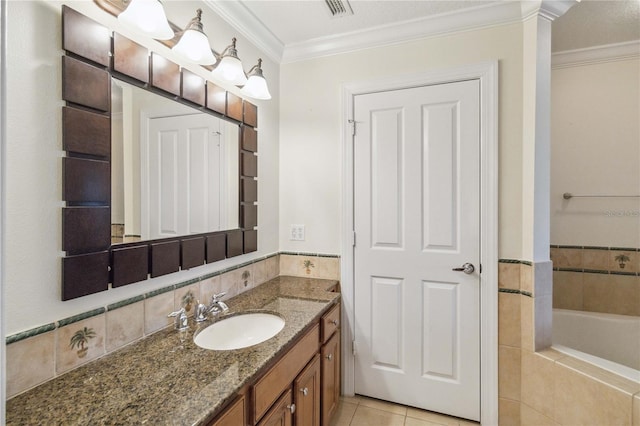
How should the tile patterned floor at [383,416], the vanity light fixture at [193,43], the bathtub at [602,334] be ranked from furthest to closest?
the bathtub at [602,334] → the tile patterned floor at [383,416] → the vanity light fixture at [193,43]

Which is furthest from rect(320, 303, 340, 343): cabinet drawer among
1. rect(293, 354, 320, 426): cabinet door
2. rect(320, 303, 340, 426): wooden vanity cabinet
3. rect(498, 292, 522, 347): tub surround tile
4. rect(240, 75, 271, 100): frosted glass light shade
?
rect(240, 75, 271, 100): frosted glass light shade

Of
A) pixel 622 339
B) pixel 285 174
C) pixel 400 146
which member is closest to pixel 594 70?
pixel 400 146

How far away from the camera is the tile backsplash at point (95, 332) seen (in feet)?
2.85

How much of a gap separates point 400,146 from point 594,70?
5.42ft

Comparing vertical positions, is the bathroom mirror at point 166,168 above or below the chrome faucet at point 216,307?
above

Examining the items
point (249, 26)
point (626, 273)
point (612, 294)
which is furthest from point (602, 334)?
point (249, 26)

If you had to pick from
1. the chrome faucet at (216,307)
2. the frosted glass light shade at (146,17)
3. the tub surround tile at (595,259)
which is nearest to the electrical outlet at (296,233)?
the chrome faucet at (216,307)

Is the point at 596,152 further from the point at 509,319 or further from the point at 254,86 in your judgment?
the point at 254,86

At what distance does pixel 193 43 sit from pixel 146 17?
0.72ft

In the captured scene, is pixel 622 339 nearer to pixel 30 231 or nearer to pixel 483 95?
pixel 483 95

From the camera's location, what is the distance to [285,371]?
1229mm

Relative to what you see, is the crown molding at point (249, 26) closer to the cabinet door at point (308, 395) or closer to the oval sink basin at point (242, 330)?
the oval sink basin at point (242, 330)

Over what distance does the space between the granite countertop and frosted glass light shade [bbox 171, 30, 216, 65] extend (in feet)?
3.87

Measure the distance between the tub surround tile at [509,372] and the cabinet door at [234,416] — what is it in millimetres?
1533
